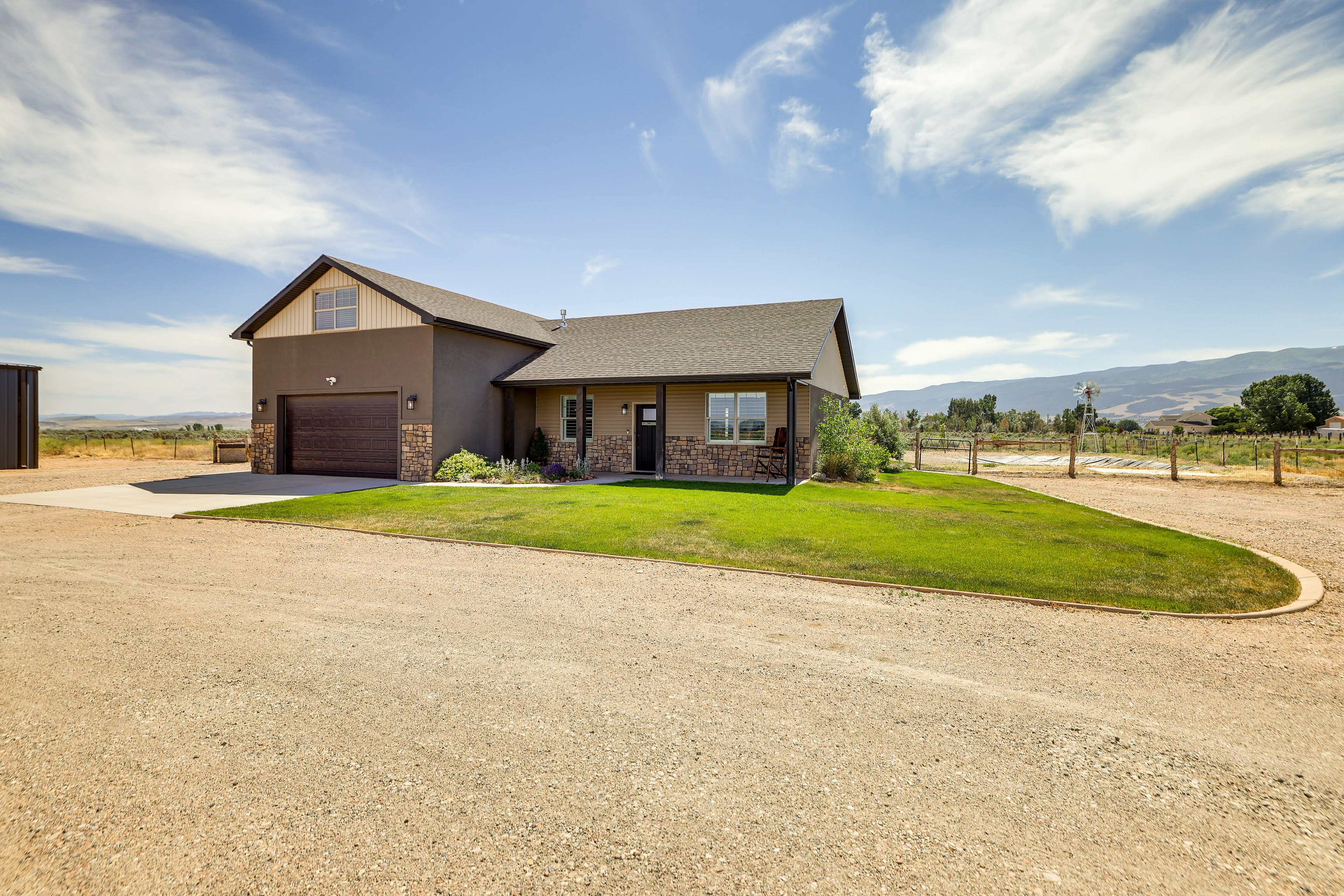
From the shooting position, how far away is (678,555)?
7094 mm

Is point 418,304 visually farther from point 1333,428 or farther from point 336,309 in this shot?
point 1333,428

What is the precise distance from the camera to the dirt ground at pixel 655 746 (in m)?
2.01

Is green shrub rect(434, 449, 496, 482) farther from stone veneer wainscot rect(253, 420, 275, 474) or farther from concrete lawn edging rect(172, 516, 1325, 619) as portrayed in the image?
concrete lawn edging rect(172, 516, 1325, 619)

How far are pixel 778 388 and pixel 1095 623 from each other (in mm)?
11490

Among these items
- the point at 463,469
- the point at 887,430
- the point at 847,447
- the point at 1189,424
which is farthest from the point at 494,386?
the point at 1189,424

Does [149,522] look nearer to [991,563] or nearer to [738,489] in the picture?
[738,489]

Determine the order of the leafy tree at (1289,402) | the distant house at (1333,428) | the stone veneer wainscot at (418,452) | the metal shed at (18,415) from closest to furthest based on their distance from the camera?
the stone veneer wainscot at (418,452) < the metal shed at (18,415) < the distant house at (1333,428) < the leafy tree at (1289,402)

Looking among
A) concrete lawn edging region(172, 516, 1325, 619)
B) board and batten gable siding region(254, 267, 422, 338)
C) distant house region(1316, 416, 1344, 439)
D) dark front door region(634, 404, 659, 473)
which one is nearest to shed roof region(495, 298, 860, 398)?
dark front door region(634, 404, 659, 473)

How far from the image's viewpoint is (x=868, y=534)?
827cm

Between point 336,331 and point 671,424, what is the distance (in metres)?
10.2

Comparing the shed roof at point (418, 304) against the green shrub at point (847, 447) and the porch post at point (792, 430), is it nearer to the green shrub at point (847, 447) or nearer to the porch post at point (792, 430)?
the porch post at point (792, 430)

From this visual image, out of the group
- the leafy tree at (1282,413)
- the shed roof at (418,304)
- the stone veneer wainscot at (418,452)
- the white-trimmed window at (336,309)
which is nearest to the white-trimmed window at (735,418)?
the shed roof at (418,304)

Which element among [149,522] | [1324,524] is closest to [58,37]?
[149,522]

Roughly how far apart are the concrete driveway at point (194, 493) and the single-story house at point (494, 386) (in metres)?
1.22
